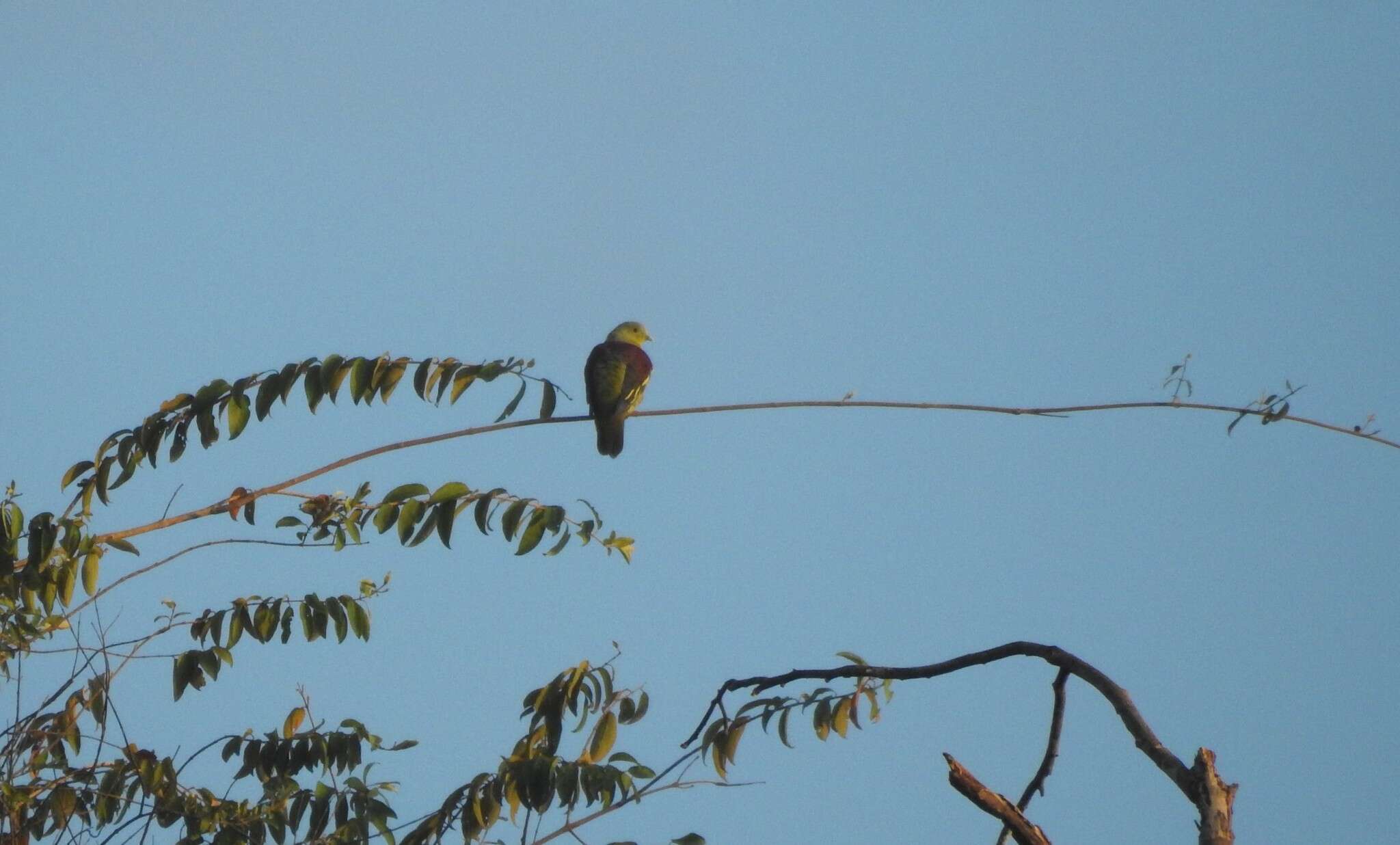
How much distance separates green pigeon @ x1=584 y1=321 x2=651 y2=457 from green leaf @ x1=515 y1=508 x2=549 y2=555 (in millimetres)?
3318

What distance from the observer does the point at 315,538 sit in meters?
4.14

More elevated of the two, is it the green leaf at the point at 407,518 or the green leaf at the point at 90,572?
the green leaf at the point at 407,518

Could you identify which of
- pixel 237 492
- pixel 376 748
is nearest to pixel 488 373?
pixel 237 492

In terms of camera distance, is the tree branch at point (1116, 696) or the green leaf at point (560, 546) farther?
the green leaf at point (560, 546)

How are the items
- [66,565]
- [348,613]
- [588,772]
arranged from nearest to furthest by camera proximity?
[588,772], [66,565], [348,613]

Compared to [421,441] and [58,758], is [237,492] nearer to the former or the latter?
[421,441]

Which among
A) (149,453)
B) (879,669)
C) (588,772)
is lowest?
(879,669)

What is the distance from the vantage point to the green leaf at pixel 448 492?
12.9ft

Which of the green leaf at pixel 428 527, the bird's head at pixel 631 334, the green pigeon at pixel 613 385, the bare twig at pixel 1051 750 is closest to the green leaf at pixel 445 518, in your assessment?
the green leaf at pixel 428 527

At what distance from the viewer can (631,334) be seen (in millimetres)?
9969

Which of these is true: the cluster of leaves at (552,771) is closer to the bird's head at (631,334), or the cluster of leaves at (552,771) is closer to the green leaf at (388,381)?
the green leaf at (388,381)

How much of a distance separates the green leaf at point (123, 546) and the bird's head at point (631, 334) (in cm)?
619

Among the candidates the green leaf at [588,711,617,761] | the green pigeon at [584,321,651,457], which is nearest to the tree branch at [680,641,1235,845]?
the green leaf at [588,711,617,761]

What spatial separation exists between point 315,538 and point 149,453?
22.3 inches
